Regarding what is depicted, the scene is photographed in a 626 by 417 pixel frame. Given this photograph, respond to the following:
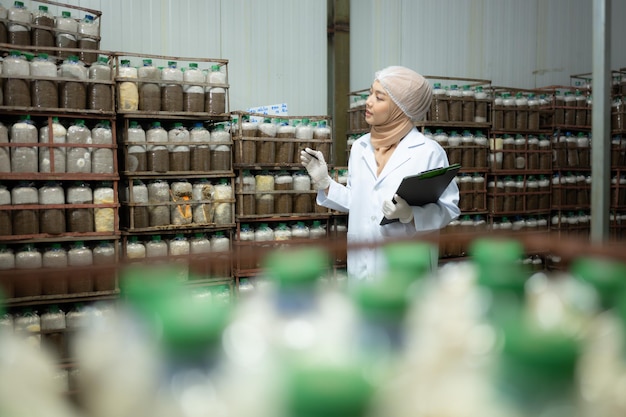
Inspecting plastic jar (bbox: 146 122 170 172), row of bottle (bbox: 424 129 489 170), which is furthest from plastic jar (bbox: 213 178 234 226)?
row of bottle (bbox: 424 129 489 170)

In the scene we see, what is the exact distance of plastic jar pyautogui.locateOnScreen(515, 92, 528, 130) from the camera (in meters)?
6.52

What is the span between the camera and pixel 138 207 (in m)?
4.59

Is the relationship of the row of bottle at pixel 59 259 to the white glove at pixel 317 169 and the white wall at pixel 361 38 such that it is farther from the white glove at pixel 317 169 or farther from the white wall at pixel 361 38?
the white wall at pixel 361 38

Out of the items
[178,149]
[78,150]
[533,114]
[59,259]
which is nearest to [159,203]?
[178,149]

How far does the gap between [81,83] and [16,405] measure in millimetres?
4130

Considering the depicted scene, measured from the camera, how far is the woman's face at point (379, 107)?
3.41 m

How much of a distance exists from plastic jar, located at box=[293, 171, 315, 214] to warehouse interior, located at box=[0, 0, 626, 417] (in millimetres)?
25

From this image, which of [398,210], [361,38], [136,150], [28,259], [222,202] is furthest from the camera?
[361,38]

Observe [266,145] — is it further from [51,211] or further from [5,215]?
[5,215]

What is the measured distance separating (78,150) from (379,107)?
2.22m

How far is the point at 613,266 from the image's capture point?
87 centimetres

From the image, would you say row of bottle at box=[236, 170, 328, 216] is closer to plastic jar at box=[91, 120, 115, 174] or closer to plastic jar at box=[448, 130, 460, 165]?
plastic jar at box=[91, 120, 115, 174]

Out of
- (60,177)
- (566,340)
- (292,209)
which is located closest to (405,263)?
(566,340)

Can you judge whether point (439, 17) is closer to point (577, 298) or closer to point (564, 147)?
point (564, 147)
